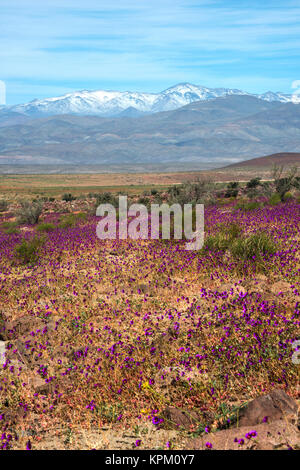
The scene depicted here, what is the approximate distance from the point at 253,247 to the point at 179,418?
194 inches

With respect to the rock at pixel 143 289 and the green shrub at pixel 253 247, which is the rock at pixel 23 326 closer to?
the rock at pixel 143 289

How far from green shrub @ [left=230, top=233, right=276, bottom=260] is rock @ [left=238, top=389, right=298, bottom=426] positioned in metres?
4.55

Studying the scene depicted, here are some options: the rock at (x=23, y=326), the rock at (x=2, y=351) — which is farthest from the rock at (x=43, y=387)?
the rock at (x=23, y=326)

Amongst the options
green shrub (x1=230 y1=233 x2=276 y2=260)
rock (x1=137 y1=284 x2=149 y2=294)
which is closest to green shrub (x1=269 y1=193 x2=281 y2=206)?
green shrub (x1=230 y1=233 x2=276 y2=260)

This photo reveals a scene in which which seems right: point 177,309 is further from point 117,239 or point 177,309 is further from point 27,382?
point 117,239

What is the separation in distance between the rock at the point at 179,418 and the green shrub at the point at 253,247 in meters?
4.53

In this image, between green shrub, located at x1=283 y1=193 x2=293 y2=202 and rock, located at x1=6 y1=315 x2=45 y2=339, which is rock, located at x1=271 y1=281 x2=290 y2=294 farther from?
green shrub, located at x1=283 y1=193 x2=293 y2=202

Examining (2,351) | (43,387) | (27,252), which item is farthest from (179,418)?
(27,252)

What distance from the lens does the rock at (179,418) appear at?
378cm

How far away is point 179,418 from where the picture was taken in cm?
384

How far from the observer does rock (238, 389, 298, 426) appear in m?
3.40

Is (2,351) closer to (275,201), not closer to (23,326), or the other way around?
(23,326)

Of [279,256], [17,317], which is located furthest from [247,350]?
[17,317]
